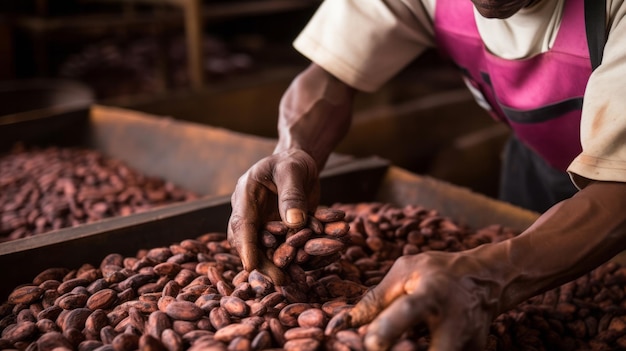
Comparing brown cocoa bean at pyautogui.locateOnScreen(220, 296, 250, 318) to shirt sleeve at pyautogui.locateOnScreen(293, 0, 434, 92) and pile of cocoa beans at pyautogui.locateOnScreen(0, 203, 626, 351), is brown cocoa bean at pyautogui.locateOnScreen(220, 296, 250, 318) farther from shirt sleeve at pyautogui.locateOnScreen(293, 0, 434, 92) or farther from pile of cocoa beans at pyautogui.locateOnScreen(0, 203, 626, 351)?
shirt sleeve at pyautogui.locateOnScreen(293, 0, 434, 92)

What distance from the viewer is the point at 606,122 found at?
1191 mm

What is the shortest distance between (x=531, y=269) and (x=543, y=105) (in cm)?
59

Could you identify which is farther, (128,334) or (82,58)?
(82,58)

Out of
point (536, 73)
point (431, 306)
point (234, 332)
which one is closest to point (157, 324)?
point (234, 332)

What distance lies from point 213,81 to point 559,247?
13.6ft

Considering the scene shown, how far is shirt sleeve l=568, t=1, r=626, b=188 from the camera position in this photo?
1174mm

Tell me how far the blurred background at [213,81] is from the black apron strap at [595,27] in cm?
165

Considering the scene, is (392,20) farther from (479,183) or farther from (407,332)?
(479,183)

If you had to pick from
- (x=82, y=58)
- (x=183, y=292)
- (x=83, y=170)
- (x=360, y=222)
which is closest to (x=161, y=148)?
(x=83, y=170)

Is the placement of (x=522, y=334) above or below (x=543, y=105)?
below

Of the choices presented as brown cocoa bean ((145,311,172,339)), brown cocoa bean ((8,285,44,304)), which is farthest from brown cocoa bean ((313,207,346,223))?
brown cocoa bean ((8,285,44,304))

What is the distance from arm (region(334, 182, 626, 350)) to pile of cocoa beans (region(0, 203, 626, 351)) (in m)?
0.06

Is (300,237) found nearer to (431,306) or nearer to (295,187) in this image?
(295,187)

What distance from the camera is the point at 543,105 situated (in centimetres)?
158
